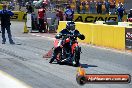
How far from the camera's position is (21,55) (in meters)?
17.8

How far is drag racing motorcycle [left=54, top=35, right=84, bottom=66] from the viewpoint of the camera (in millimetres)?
14422

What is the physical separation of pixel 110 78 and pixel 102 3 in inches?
1471

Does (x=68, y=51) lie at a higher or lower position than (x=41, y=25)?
higher

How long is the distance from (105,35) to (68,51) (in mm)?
8043

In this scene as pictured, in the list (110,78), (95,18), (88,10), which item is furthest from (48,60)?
(88,10)

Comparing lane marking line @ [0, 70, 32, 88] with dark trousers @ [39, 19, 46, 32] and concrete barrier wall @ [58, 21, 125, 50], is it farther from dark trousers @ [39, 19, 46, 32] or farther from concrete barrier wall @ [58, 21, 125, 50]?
dark trousers @ [39, 19, 46, 32]

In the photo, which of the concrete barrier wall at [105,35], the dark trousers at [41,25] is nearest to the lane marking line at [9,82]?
the concrete barrier wall at [105,35]

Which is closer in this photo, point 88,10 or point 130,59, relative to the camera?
point 130,59

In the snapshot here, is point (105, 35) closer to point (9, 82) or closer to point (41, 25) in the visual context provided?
point (41, 25)

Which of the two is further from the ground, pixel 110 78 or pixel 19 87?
pixel 110 78

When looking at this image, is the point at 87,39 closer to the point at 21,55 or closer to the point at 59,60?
the point at 21,55

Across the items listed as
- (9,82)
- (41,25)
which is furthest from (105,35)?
(9,82)

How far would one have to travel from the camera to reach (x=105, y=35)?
74.4ft

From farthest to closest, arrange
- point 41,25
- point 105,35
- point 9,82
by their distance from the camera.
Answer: point 41,25 → point 105,35 → point 9,82
